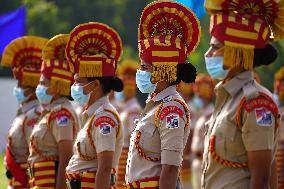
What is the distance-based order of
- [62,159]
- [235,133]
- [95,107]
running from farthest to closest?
[62,159]
[95,107]
[235,133]

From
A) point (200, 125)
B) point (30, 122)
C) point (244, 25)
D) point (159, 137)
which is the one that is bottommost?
point (200, 125)

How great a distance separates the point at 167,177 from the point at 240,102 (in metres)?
1.00

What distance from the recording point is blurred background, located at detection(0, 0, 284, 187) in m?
28.8

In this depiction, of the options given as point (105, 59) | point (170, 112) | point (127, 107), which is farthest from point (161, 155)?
point (127, 107)

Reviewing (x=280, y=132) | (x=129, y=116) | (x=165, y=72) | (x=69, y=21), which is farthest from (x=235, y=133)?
(x=69, y=21)

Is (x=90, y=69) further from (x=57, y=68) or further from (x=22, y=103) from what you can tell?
(x=22, y=103)

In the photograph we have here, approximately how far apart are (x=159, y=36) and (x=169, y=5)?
245 millimetres

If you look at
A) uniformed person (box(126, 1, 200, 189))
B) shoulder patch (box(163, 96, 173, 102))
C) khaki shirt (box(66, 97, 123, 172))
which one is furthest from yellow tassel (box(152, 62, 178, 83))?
khaki shirt (box(66, 97, 123, 172))

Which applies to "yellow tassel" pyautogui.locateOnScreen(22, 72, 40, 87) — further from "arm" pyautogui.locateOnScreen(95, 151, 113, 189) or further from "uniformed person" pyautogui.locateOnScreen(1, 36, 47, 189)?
"arm" pyautogui.locateOnScreen(95, 151, 113, 189)

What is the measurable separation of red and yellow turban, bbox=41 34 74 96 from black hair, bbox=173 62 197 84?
8.19 feet

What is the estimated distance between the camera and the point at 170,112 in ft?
21.8

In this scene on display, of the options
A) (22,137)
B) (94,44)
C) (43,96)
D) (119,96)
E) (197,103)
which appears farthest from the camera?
(119,96)

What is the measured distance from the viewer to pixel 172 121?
21.6ft

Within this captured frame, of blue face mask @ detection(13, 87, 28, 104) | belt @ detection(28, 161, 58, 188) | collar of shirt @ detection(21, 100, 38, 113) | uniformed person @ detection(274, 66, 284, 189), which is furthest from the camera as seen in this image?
uniformed person @ detection(274, 66, 284, 189)
